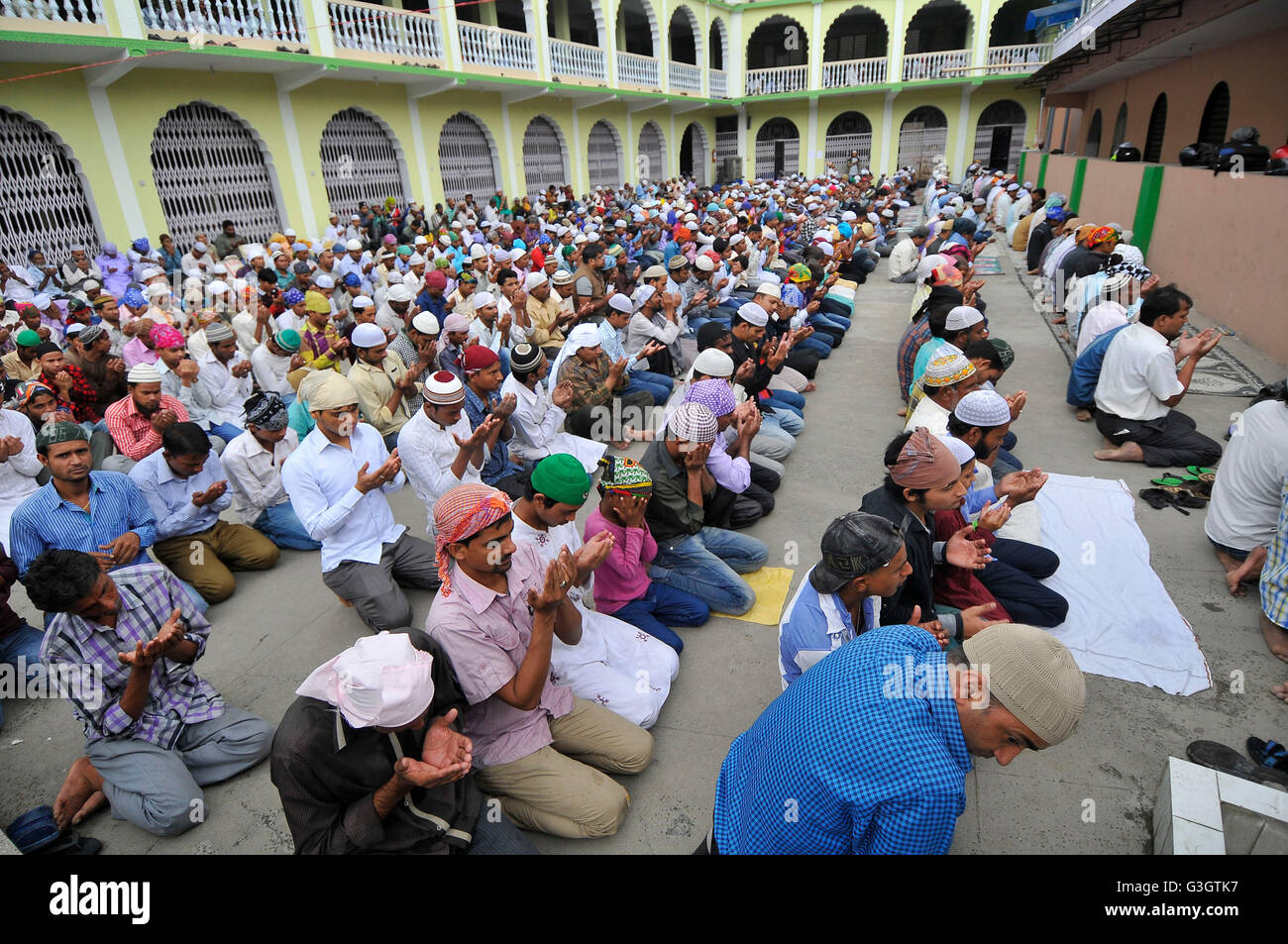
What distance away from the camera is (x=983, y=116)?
27.9m

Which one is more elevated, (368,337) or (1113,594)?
(368,337)

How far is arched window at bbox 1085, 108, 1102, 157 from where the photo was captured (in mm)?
19984

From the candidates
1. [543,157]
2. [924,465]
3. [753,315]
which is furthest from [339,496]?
[543,157]

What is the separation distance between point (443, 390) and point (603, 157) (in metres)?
21.6

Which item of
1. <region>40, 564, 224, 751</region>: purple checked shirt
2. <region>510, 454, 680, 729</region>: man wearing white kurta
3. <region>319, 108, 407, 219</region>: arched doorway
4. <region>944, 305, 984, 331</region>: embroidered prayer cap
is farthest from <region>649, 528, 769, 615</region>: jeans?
<region>319, 108, 407, 219</region>: arched doorway

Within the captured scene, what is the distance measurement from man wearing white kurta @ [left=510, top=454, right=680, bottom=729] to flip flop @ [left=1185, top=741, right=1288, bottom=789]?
2.12 meters

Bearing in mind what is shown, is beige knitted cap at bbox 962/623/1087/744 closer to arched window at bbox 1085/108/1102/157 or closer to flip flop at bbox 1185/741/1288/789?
flip flop at bbox 1185/741/1288/789

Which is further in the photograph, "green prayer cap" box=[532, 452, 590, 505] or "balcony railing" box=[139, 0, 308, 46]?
"balcony railing" box=[139, 0, 308, 46]

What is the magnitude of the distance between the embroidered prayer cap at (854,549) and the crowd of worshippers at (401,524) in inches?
30.6

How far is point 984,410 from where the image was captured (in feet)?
11.9

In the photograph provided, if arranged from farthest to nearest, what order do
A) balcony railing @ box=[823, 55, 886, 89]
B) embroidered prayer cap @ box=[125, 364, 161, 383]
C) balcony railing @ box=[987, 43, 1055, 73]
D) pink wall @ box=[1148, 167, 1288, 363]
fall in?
balcony railing @ box=[823, 55, 886, 89] → balcony railing @ box=[987, 43, 1055, 73] → pink wall @ box=[1148, 167, 1288, 363] → embroidered prayer cap @ box=[125, 364, 161, 383]

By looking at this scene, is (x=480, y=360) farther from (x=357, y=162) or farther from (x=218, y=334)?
(x=357, y=162)

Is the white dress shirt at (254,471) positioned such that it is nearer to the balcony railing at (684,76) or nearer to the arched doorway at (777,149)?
the balcony railing at (684,76)

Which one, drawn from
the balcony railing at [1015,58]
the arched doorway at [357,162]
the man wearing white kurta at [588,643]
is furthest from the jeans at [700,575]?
the balcony railing at [1015,58]
